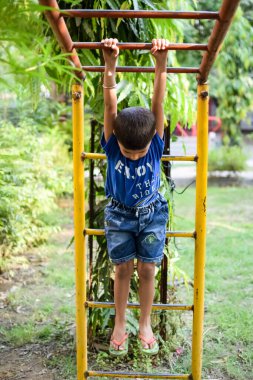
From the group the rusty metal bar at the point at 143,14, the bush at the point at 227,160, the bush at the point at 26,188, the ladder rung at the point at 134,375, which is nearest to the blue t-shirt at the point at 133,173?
the rusty metal bar at the point at 143,14

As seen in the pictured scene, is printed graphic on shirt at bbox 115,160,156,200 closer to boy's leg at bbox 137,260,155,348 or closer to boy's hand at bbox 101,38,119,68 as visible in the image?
boy's leg at bbox 137,260,155,348

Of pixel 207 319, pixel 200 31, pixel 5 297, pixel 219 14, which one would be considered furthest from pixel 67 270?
pixel 200 31

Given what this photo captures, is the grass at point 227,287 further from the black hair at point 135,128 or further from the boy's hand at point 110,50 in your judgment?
the boy's hand at point 110,50

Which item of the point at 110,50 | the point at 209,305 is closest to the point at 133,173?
the point at 110,50

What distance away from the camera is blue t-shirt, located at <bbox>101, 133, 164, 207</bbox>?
217 cm

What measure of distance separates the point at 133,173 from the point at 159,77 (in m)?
0.41

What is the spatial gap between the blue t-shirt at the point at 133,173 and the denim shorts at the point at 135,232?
4cm

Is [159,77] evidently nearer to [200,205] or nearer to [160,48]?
[160,48]

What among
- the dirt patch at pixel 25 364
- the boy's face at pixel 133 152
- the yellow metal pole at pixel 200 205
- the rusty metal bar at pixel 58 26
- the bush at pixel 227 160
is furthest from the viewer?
the bush at pixel 227 160

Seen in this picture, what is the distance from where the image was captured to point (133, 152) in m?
2.10

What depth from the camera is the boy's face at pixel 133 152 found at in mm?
2094

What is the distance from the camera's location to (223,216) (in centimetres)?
721

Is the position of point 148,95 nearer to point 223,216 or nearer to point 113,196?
point 113,196

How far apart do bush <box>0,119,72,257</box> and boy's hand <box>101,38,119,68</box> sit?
221 cm
